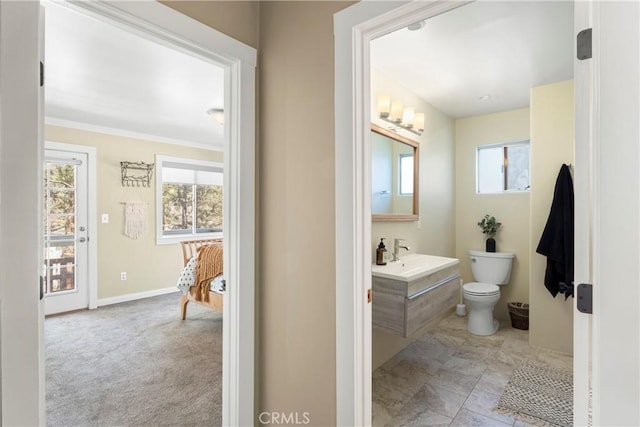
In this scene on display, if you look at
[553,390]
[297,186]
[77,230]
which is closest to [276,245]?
[297,186]

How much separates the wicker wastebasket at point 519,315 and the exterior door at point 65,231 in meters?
5.23

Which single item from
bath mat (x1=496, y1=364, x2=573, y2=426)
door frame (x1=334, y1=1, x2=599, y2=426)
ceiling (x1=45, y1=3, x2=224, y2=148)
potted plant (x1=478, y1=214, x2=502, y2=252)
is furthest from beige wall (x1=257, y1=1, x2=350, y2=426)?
potted plant (x1=478, y1=214, x2=502, y2=252)

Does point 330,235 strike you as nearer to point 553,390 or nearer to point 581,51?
point 581,51

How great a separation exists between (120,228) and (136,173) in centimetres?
83

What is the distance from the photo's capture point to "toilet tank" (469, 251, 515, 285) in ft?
11.4

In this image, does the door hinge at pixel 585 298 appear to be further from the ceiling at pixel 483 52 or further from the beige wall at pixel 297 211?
the ceiling at pixel 483 52

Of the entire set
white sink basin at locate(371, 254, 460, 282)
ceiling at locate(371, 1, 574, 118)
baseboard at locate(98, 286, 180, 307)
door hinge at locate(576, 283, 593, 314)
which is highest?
ceiling at locate(371, 1, 574, 118)

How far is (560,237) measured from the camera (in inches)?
106

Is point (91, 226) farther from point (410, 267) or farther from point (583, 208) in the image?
point (583, 208)

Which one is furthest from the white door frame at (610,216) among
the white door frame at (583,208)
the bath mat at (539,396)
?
the bath mat at (539,396)

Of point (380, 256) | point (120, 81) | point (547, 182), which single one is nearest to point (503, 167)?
point (547, 182)

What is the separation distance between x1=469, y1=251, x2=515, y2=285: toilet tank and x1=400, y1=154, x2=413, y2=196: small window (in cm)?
132

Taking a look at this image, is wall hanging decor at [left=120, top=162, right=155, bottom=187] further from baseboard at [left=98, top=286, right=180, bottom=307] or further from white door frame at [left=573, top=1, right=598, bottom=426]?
white door frame at [left=573, top=1, right=598, bottom=426]

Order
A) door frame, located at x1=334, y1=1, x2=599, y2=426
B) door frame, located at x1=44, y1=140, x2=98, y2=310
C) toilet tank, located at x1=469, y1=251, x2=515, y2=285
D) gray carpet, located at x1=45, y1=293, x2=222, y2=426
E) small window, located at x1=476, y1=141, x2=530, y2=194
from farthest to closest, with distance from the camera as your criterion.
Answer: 1. door frame, located at x1=44, y1=140, x2=98, y2=310
2. small window, located at x1=476, y1=141, x2=530, y2=194
3. toilet tank, located at x1=469, y1=251, x2=515, y2=285
4. gray carpet, located at x1=45, y1=293, x2=222, y2=426
5. door frame, located at x1=334, y1=1, x2=599, y2=426
